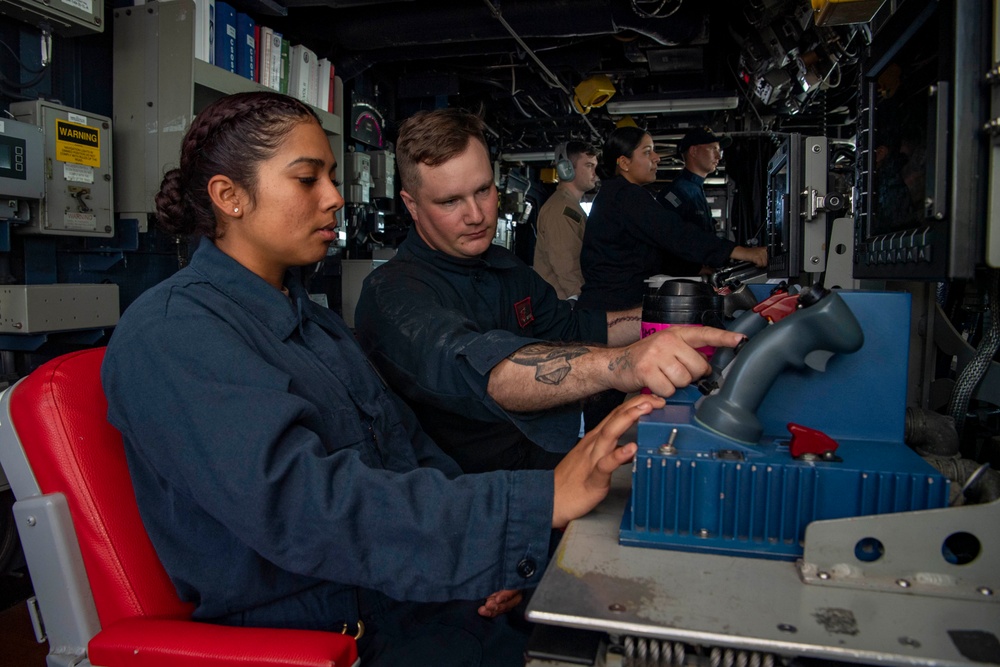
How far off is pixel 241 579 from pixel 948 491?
876mm

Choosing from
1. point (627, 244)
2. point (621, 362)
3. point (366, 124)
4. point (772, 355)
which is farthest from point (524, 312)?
point (366, 124)

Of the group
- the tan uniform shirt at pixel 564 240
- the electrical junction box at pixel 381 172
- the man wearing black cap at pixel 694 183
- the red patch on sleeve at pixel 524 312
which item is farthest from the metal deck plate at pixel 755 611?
the electrical junction box at pixel 381 172

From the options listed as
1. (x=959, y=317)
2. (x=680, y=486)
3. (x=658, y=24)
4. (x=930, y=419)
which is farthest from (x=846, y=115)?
(x=680, y=486)

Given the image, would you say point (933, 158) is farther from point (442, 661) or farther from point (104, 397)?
point (104, 397)

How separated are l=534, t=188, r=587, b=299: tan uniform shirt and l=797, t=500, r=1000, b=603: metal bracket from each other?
3.35 metres

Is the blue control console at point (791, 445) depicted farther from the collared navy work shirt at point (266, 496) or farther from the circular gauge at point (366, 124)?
the circular gauge at point (366, 124)

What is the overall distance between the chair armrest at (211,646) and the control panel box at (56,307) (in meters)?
1.66

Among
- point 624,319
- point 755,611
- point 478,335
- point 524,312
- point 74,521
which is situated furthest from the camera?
point 624,319

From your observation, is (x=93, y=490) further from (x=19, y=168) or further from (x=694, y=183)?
(x=694, y=183)

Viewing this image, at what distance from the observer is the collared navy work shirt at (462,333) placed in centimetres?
122

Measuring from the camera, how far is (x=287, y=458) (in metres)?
0.83

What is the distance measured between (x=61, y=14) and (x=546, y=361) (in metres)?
2.04

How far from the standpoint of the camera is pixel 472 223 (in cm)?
162

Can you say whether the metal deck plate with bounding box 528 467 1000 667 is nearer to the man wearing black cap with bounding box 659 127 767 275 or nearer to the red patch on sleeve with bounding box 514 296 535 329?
the red patch on sleeve with bounding box 514 296 535 329
